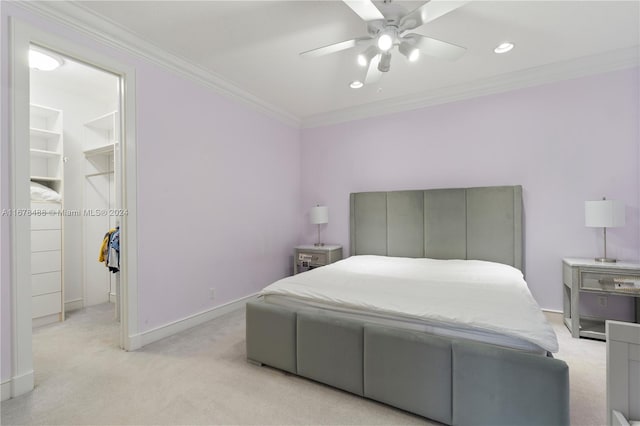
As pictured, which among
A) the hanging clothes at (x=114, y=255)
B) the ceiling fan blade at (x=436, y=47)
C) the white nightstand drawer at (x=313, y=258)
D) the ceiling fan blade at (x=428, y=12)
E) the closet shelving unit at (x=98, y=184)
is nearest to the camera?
the ceiling fan blade at (x=428, y=12)

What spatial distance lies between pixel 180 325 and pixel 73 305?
196 cm

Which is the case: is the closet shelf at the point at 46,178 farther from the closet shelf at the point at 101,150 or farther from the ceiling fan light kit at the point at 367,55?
the ceiling fan light kit at the point at 367,55

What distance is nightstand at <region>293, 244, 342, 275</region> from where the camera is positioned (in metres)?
4.00

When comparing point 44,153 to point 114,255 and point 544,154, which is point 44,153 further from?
point 544,154

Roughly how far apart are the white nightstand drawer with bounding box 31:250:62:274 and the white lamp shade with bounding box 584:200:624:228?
18.6ft

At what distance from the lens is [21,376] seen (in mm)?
1905

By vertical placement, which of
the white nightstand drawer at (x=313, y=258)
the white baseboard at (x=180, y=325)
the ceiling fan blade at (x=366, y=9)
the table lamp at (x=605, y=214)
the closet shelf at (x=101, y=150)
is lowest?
the white baseboard at (x=180, y=325)

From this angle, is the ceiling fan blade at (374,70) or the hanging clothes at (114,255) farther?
the hanging clothes at (114,255)

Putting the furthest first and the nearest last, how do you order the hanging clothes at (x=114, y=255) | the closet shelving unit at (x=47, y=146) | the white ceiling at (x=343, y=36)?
the closet shelving unit at (x=47, y=146) < the hanging clothes at (x=114, y=255) < the white ceiling at (x=343, y=36)

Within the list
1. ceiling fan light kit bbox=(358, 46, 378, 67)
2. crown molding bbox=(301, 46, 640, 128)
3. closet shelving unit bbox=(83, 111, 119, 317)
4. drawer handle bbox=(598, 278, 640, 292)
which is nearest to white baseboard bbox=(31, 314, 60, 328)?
closet shelving unit bbox=(83, 111, 119, 317)

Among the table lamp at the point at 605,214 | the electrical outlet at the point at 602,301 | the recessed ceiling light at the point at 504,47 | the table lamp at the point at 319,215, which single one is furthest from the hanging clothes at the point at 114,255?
the electrical outlet at the point at 602,301

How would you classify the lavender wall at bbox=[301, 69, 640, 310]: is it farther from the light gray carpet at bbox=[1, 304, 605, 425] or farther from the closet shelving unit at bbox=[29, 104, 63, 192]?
the closet shelving unit at bbox=[29, 104, 63, 192]

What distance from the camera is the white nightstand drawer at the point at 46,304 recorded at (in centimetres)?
313

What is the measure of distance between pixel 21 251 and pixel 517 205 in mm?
4384
